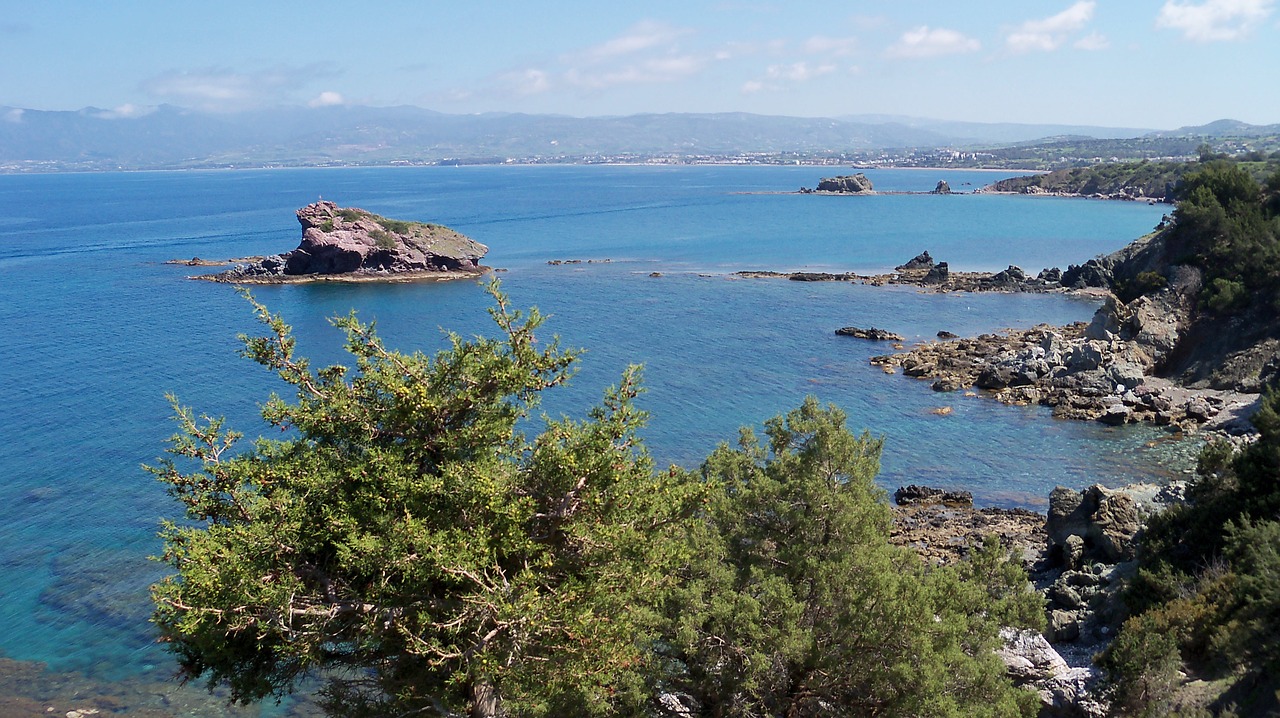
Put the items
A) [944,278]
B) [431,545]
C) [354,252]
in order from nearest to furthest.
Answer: [431,545]
[944,278]
[354,252]

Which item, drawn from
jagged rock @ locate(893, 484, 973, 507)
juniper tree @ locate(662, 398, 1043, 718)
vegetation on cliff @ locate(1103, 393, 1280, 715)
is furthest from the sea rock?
juniper tree @ locate(662, 398, 1043, 718)

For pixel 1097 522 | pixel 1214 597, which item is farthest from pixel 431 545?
pixel 1097 522

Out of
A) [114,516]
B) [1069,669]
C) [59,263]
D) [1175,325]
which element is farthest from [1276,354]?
[59,263]

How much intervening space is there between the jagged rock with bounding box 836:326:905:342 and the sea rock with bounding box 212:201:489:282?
46.5 metres

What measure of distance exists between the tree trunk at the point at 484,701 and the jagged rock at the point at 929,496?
25.1 m

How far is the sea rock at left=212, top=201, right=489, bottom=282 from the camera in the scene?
8981 centimetres

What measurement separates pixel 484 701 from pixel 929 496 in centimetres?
2616

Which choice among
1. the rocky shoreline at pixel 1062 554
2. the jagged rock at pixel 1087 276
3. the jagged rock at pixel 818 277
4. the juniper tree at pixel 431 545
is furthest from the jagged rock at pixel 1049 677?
the jagged rock at pixel 818 277

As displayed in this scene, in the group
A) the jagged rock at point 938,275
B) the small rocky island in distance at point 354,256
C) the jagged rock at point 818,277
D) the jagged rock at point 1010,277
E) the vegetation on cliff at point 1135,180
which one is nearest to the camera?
the jagged rock at point 1010,277

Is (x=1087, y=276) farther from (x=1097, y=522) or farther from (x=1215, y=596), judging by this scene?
(x=1215, y=596)

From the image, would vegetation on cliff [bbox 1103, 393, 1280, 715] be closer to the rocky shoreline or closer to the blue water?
the rocky shoreline

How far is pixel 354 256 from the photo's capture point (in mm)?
90500

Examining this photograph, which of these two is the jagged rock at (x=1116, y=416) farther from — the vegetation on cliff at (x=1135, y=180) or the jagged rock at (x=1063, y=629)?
the vegetation on cliff at (x=1135, y=180)

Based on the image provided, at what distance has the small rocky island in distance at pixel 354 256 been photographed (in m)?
89.6
